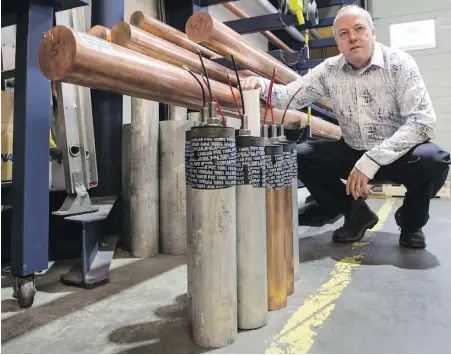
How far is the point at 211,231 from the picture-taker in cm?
100

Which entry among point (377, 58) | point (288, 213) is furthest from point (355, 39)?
point (288, 213)

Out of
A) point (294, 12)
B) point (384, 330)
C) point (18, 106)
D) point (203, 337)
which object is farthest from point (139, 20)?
point (384, 330)

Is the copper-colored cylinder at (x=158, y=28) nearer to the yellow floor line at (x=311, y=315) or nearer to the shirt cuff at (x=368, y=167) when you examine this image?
the shirt cuff at (x=368, y=167)

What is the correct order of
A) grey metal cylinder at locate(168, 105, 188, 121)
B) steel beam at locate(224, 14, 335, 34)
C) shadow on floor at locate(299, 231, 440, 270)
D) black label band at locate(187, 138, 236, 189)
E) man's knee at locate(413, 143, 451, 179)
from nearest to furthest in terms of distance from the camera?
1. black label band at locate(187, 138, 236, 189)
2. shadow on floor at locate(299, 231, 440, 270)
3. man's knee at locate(413, 143, 451, 179)
4. grey metal cylinder at locate(168, 105, 188, 121)
5. steel beam at locate(224, 14, 335, 34)

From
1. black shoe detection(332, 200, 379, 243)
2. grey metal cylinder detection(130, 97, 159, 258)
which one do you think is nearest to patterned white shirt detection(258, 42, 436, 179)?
black shoe detection(332, 200, 379, 243)

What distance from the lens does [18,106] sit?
4.44 ft

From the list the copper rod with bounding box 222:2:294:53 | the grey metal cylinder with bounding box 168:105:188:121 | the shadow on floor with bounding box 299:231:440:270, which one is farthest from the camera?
the copper rod with bounding box 222:2:294:53

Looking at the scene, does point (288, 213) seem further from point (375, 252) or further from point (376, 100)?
point (376, 100)

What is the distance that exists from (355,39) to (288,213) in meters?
1.17

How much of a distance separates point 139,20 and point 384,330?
1.74 metres

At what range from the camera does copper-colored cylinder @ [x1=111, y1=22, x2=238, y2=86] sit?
5.20ft

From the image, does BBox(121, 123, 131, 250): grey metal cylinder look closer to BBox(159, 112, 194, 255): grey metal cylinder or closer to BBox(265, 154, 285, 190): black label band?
BBox(159, 112, 194, 255): grey metal cylinder

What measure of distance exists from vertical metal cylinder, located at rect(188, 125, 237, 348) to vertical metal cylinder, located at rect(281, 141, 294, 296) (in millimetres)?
390

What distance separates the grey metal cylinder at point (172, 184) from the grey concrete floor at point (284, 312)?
9.6 inches
